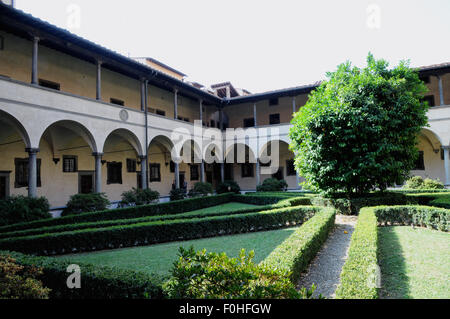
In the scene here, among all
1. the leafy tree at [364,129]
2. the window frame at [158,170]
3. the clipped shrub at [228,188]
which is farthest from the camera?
the clipped shrub at [228,188]

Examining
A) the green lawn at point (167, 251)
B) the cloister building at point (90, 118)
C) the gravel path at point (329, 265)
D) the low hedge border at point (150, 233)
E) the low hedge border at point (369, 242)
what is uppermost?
the cloister building at point (90, 118)

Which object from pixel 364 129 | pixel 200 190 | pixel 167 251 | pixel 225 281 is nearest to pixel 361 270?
pixel 225 281

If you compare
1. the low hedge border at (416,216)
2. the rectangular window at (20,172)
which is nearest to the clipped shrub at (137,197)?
the rectangular window at (20,172)

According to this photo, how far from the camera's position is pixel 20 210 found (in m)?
9.52

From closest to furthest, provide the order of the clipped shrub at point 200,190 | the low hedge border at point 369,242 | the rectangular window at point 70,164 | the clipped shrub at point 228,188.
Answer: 1. the low hedge border at point 369,242
2. the rectangular window at point 70,164
3. the clipped shrub at point 200,190
4. the clipped shrub at point 228,188

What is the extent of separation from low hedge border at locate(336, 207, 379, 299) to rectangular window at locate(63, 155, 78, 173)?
610 inches

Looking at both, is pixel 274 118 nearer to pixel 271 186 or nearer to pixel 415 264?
pixel 271 186

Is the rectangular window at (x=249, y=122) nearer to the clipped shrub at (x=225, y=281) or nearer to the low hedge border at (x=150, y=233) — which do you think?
the low hedge border at (x=150, y=233)

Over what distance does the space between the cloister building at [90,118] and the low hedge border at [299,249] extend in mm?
10234

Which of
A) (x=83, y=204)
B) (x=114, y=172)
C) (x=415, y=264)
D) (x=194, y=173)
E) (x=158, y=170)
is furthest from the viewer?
(x=194, y=173)

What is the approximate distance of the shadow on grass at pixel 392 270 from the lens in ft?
13.6

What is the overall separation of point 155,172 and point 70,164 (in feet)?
21.6

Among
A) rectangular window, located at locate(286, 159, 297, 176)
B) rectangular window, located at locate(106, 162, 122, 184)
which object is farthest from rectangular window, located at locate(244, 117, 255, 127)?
rectangular window, located at locate(106, 162, 122, 184)
